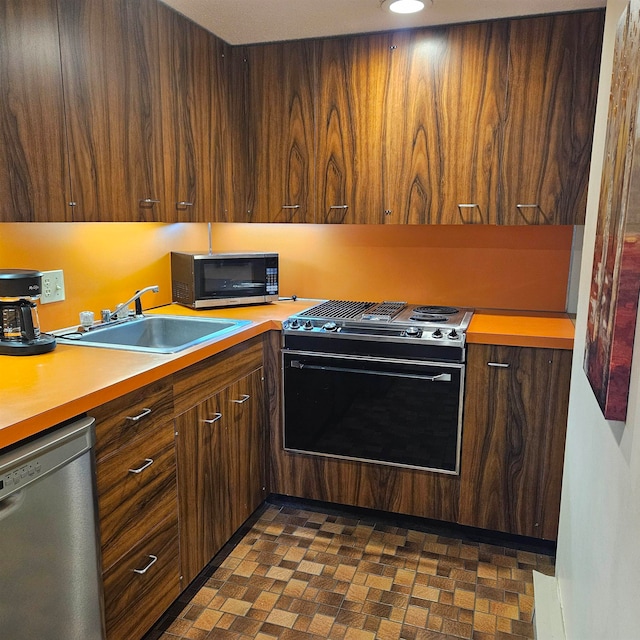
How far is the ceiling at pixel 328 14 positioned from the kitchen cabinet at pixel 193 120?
87mm

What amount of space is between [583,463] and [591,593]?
1.22 ft

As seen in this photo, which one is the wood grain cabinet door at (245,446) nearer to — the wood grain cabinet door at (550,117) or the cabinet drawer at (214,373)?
the cabinet drawer at (214,373)

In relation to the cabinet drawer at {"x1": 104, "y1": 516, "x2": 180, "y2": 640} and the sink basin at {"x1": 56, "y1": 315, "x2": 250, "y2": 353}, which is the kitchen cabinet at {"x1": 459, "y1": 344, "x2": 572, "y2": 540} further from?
the cabinet drawer at {"x1": 104, "y1": 516, "x2": 180, "y2": 640}

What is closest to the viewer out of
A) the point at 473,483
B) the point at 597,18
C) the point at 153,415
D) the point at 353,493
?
the point at 153,415

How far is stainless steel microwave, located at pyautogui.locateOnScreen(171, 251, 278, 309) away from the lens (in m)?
2.71

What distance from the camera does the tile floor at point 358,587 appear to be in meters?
1.89

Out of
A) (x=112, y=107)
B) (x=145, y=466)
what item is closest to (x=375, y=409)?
(x=145, y=466)

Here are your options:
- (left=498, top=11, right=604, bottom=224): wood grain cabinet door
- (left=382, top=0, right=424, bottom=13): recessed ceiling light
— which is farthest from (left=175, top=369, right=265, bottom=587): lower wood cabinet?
(left=382, top=0, right=424, bottom=13): recessed ceiling light

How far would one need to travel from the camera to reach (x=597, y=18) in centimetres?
221

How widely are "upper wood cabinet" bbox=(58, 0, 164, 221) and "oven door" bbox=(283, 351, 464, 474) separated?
98 cm

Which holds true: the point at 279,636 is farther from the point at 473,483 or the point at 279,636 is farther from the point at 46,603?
the point at 473,483

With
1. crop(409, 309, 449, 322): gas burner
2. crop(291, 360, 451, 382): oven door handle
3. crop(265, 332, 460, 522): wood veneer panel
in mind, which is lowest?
crop(265, 332, 460, 522): wood veneer panel

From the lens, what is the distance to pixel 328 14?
90.4 inches

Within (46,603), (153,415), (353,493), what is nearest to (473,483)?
(353,493)
